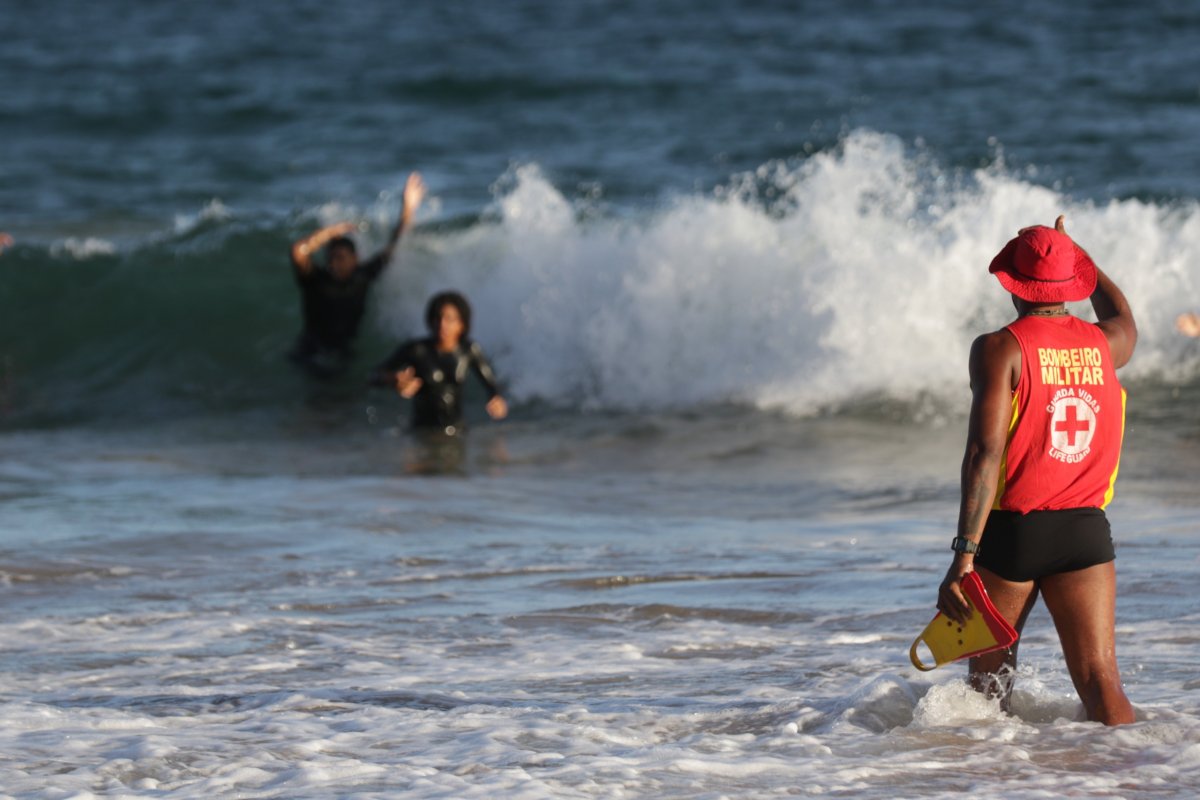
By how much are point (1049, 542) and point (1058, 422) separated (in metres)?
0.31

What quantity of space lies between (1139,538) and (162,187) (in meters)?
15.2

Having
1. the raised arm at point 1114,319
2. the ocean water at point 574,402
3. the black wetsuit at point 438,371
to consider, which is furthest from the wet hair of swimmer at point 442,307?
the raised arm at point 1114,319

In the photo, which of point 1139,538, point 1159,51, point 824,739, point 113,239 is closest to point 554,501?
point 1139,538

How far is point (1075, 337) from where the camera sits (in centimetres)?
432

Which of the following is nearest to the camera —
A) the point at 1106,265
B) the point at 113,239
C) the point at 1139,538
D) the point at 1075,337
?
the point at 1075,337

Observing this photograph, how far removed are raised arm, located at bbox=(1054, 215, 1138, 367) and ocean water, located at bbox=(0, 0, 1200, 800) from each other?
3.43ft

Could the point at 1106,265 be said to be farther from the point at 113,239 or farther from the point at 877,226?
the point at 113,239

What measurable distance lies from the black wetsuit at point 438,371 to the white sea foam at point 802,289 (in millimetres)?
1852

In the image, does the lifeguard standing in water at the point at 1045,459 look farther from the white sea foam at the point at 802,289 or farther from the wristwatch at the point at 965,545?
the white sea foam at the point at 802,289

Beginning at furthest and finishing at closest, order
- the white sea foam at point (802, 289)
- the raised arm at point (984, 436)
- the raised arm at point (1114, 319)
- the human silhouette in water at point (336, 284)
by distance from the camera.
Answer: the human silhouette in water at point (336, 284)
the white sea foam at point (802, 289)
the raised arm at point (1114, 319)
the raised arm at point (984, 436)

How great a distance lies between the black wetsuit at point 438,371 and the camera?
1055 cm

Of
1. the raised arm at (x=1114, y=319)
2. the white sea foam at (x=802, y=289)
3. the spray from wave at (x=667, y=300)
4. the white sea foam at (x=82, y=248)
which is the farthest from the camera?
the white sea foam at (x=82, y=248)

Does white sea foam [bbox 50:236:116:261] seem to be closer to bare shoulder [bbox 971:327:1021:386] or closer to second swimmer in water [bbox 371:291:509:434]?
second swimmer in water [bbox 371:291:509:434]

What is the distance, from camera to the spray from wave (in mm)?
12172
